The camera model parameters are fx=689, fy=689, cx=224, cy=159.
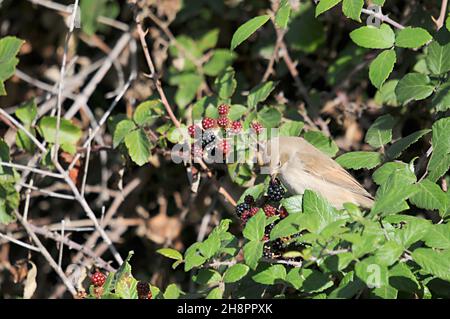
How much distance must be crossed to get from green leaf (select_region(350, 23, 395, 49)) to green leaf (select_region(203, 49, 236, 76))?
4.63ft

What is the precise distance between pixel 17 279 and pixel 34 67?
212cm

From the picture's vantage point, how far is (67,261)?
16.5 feet

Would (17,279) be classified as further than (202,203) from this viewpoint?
No

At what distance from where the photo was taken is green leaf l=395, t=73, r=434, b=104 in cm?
304

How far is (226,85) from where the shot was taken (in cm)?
354

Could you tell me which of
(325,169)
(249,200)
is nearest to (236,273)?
(249,200)

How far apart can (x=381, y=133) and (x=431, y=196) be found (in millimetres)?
700

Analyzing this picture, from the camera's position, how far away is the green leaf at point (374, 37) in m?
2.97

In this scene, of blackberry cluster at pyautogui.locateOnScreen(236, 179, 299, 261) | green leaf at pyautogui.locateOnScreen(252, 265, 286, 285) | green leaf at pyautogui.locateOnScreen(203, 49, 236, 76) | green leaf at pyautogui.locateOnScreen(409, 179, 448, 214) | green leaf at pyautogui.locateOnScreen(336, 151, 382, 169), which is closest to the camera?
green leaf at pyautogui.locateOnScreen(252, 265, 286, 285)

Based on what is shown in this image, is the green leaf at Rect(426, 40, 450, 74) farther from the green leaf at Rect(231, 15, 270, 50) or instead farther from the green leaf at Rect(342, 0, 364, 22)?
the green leaf at Rect(231, 15, 270, 50)

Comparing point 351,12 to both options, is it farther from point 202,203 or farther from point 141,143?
point 202,203

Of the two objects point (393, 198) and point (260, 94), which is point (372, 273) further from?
point (260, 94)

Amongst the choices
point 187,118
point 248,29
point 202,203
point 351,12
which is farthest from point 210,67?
point 351,12

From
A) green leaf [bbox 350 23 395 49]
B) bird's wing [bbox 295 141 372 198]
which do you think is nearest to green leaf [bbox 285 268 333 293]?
green leaf [bbox 350 23 395 49]
